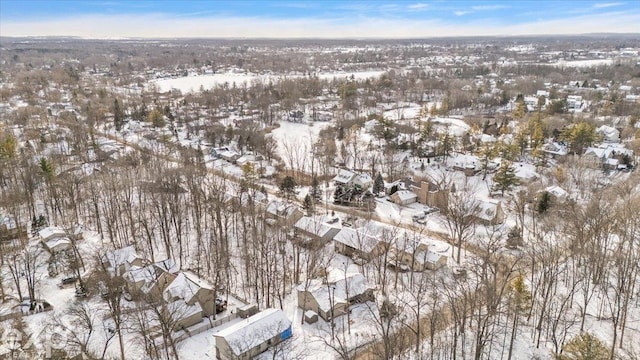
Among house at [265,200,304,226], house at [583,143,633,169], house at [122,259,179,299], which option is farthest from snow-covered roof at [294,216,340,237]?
house at [583,143,633,169]

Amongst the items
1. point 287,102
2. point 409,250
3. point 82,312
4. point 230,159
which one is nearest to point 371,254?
point 409,250

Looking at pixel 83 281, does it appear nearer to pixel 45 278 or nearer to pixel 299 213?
pixel 45 278

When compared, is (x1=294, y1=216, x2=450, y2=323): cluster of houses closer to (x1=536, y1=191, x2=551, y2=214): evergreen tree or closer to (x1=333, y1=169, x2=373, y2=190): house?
(x1=333, y1=169, x2=373, y2=190): house

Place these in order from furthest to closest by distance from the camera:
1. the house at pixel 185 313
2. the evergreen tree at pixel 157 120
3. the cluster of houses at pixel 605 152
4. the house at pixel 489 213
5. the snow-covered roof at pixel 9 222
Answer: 1. the evergreen tree at pixel 157 120
2. the cluster of houses at pixel 605 152
3. the house at pixel 489 213
4. the snow-covered roof at pixel 9 222
5. the house at pixel 185 313

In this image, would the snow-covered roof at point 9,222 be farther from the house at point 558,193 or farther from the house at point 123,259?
the house at point 558,193

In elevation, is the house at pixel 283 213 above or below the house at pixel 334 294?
above

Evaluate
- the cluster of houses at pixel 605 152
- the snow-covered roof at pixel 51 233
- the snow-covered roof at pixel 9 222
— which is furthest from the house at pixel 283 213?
the cluster of houses at pixel 605 152
